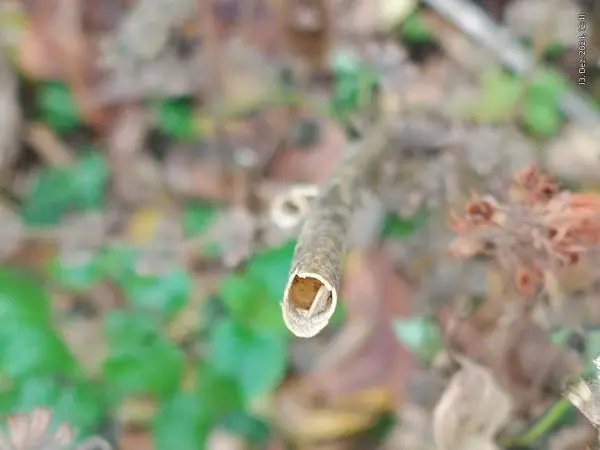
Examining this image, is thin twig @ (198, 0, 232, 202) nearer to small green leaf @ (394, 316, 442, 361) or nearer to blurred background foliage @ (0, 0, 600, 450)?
blurred background foliage @ (0, 0, 600, 450)

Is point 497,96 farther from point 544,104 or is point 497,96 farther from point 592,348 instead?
point 592,348

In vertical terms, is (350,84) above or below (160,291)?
above

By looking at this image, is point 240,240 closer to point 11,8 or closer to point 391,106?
point 391,106

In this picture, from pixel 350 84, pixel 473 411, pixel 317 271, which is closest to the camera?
pixel 317 271

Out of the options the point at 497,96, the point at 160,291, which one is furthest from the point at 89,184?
the point at 497,96

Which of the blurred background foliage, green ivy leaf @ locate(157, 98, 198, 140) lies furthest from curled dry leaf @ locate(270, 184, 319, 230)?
green ivy leaf @ locate(157, 98, 198, 140)

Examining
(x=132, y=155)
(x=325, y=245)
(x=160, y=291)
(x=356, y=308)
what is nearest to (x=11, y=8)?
(x=132, y=155)
